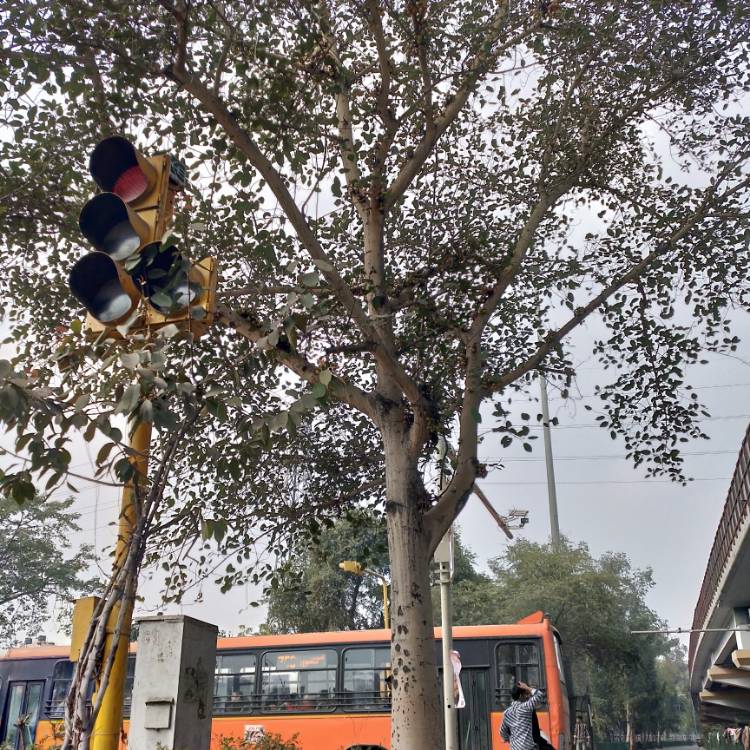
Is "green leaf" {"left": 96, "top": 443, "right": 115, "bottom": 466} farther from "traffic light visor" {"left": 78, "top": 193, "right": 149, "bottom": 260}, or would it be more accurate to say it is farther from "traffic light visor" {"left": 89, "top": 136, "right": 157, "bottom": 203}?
"traffic light visor" {"left": 89, "top": 136, "right": 157, "bottom": 203}

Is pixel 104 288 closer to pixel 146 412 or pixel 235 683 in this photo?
pixel 146 412

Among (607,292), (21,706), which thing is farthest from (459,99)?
(21,706)

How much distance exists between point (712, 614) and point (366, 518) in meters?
17.3

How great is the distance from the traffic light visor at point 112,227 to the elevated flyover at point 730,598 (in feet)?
43.2

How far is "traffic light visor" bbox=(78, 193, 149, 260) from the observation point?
381cm

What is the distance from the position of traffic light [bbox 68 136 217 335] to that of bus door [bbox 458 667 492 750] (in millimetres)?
11181

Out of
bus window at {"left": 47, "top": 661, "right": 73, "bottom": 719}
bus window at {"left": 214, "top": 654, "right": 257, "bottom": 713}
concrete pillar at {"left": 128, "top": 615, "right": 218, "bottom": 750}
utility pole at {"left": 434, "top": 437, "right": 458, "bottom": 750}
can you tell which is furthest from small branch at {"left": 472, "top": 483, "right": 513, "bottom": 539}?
bus window at {"left": 47, "top": 661, "right": 73, "bottom": 719}

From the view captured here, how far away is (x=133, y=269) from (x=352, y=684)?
11.7 m

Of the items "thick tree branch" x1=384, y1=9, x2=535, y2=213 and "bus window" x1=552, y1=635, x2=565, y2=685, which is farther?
"bus window" x1=552, y1=635, x2=565, y2=685

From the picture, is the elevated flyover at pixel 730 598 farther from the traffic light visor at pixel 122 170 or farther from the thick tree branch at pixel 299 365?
the traffic light visor at pixel 122 170

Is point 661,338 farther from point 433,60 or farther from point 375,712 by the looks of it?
point 375,712

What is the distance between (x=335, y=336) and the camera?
868 cm

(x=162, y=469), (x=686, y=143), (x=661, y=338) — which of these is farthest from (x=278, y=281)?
(x=686, y=143)

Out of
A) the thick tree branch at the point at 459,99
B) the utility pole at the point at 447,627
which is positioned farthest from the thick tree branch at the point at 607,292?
the thick tree branch at the point at 459,99
